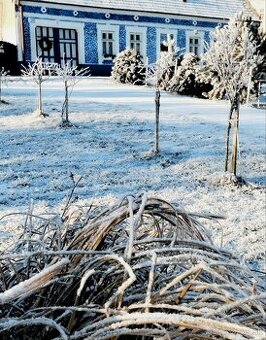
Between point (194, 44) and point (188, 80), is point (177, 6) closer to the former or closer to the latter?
point (194, 44)

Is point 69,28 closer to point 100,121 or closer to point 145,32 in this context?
point 145,32

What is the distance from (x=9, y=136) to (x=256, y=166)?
211 inches

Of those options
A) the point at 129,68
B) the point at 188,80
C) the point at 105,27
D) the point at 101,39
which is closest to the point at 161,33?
the point at 105,27

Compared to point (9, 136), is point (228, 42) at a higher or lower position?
higher

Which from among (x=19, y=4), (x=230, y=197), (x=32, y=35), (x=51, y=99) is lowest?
(x=230, y=197)

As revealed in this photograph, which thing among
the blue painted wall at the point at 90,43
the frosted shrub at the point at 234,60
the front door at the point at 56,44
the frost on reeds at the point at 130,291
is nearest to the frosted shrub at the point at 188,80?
the frosted shrub at the point at 234,60

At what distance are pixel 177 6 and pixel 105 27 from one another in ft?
16.2

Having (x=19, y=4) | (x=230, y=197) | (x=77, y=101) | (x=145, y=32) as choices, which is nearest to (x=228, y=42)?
(x=230, y=197)

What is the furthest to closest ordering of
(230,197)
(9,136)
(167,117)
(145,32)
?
1. (145,32)
2. (167,117)
3. (9,136)
4. (230,197)

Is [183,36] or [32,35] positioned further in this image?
[183,36]

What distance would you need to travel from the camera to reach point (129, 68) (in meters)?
21.0

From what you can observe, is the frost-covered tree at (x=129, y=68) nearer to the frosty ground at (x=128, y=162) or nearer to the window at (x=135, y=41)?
the frosty ground at (x=128, y=162)

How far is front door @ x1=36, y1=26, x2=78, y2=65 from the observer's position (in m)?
25.6

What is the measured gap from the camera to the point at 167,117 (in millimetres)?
13219
